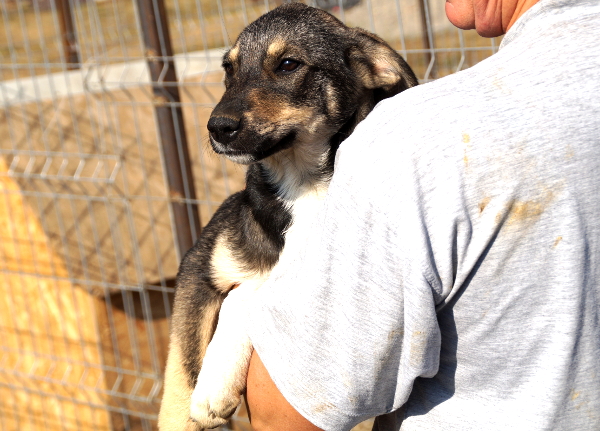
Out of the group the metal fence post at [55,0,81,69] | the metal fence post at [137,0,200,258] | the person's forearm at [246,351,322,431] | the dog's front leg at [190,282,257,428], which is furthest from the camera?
the metal fence post at [55,0,81,69]

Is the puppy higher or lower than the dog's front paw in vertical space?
higher

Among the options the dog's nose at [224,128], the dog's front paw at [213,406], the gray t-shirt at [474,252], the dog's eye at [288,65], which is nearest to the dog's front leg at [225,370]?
the dog's front paw at [213,406]

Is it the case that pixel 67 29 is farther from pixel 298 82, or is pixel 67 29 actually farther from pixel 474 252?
pixel 474 252

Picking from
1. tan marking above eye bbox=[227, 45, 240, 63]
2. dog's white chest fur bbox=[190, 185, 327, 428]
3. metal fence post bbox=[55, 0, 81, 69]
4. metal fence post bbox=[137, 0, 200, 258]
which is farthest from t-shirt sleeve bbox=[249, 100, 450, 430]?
metal fence post bbox=[55, 0, 81, 69]

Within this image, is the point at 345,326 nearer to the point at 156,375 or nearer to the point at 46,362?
the point at 156,375

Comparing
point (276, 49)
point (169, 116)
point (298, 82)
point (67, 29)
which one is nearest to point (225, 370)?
point (298, 82)

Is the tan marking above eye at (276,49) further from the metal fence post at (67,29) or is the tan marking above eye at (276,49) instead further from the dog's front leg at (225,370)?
the metal fence post at (67,29)

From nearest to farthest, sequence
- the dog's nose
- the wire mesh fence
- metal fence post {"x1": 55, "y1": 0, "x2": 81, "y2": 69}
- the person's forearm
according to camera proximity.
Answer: the person's forearm < the dog's nose < the wire mesh fence < metal fence post {"x1": 55, "y1": 0, "x2": 81, "y2": 69}

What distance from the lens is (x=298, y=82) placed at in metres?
2.29

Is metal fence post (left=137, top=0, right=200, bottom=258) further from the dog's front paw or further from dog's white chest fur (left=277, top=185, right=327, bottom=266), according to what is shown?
the dog's front paw

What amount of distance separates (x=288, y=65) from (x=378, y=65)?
1.05 feet

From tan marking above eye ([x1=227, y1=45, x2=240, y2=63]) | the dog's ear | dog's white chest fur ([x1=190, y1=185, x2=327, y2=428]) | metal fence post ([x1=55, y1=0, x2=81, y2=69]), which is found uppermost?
metal fence post ([x1=55, y1=0, x2=81, y2=69])

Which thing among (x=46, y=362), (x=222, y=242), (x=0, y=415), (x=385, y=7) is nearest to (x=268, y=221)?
(x=222, y=242)

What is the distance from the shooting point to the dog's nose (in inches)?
80.7
